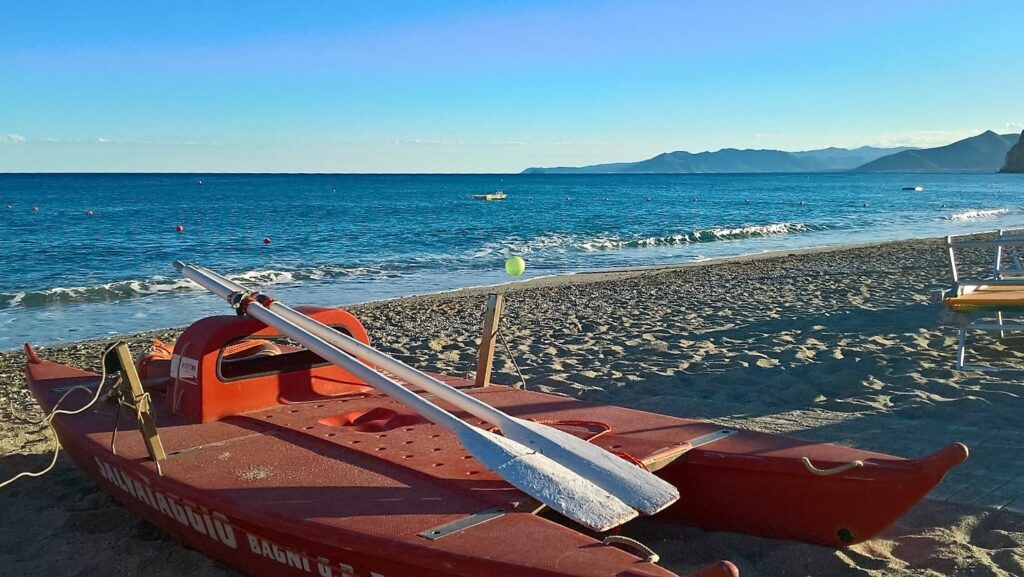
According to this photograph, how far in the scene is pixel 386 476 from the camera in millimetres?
3596

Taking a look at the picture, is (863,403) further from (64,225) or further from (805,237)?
(64,225)

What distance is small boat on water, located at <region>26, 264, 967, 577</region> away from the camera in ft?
9.58

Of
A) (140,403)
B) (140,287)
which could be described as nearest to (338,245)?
(140,287)

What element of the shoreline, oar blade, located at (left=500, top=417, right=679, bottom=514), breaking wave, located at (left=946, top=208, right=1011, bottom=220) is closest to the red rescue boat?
oar blade, located at (left=500, top=417, right=679, bottom=514)

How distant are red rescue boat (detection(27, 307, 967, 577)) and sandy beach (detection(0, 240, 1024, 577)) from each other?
0.22 meters

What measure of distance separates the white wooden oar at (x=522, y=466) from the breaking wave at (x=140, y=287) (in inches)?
521

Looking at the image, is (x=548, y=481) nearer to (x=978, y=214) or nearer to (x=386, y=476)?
(x=386, y=476)

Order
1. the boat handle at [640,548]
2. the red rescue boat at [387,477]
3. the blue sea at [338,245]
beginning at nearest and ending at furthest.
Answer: the boat handle at [640,548] → the red rescue boat at [387,477] → the blue sea at [338,245]

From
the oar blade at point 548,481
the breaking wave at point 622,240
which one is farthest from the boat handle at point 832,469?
the breaking wave at point 622,240

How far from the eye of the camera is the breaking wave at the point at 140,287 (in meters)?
15.5

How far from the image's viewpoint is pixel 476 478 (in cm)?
351

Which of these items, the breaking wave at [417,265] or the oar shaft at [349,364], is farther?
the breaking wave at [417,265]

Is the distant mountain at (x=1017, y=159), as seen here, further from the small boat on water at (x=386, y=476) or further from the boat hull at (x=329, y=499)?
the boat hull at (x=329, y=499)

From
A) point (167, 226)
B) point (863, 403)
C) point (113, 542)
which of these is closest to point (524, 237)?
point (167, 226)
